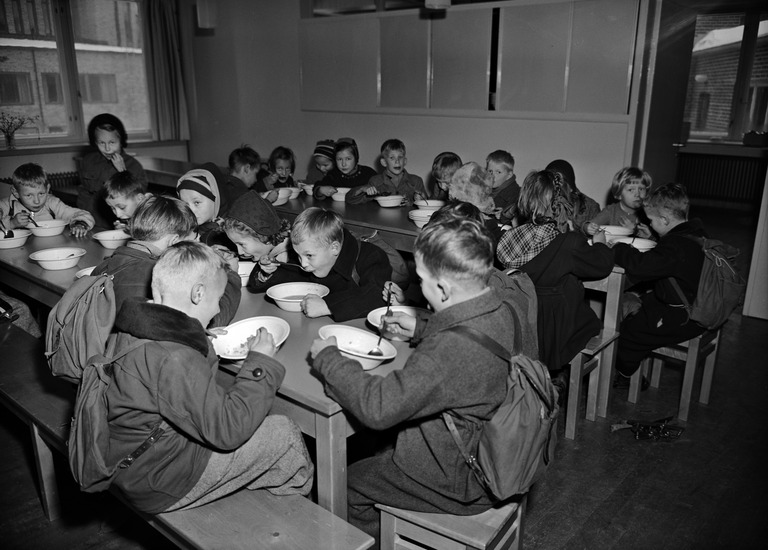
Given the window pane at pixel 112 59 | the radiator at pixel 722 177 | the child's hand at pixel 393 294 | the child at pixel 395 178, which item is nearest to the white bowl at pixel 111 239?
the child's hand at pixel 393 294

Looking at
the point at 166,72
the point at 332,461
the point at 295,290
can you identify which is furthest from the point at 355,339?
the point at 166,72

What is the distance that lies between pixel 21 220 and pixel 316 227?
7.40ft

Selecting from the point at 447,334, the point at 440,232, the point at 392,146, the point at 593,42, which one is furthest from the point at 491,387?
the point at 593,42

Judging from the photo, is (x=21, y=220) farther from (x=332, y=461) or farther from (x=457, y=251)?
(x=457, y=251)

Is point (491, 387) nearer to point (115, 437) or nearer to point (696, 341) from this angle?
point (115, 437)

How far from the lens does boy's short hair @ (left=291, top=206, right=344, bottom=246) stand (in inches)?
97.4

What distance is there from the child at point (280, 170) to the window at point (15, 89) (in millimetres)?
3799

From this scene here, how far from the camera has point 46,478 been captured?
8.24ft

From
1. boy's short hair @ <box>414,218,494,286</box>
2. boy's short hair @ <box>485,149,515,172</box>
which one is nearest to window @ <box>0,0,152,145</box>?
boy's short hair @ <box>485,149,515,172</box>

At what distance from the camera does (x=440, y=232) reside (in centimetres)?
162

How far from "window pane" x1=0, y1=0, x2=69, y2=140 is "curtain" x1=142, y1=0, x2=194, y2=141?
111cm

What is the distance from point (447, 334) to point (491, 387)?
190mm

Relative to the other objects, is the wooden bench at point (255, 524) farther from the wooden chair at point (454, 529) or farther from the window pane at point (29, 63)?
the window pane at point (29, 63)

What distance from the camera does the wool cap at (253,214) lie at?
2.94m
